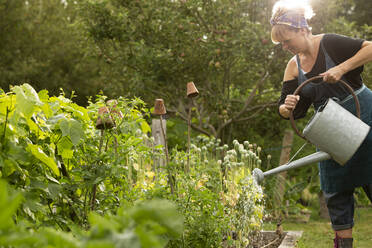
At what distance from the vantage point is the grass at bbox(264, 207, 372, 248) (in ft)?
11.3

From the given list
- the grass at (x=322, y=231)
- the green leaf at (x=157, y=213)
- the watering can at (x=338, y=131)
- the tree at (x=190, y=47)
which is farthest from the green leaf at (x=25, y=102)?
the tree at (x=190, y=47)

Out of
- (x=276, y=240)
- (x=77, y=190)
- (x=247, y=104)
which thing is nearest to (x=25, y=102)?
(x=77, y=190)

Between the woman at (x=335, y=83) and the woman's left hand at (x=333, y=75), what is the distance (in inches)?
0.4

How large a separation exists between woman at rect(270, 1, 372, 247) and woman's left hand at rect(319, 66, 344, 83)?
0.03ft

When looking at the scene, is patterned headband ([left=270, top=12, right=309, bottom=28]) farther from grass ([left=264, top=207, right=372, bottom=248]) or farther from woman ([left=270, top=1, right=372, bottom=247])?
grass ([left=264, top=207, right=372, bottom=248])

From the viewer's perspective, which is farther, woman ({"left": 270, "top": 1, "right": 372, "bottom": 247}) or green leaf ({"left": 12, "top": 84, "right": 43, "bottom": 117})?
woman ({"left": 270, "top": 1, "right": 372, "bottom": 247})

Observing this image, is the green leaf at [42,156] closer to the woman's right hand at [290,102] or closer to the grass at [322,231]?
the woman's right hand at [290,102]

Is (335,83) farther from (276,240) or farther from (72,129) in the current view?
(276,240)

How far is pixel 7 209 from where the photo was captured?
2.12ft

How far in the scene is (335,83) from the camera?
2.18 meters

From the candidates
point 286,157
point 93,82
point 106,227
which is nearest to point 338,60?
point 106,227

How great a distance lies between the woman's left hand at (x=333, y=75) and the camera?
1950mm

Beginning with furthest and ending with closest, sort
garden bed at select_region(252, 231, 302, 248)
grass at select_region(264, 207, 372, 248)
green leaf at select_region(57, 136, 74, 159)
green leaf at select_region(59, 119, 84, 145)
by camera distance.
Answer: grass at select_region(264, 207, 372, 248) → garden bed at select_region(252, 231, 302, 248) → green leaf at select_region(57, 136, 74, 159) → green leaf at select_region(59, 119, 84, 145)

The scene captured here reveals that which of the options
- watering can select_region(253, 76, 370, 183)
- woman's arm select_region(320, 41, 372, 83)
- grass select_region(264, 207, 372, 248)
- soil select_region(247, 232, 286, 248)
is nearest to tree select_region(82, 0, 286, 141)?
grass select_region(264, 207, 372, 248)
